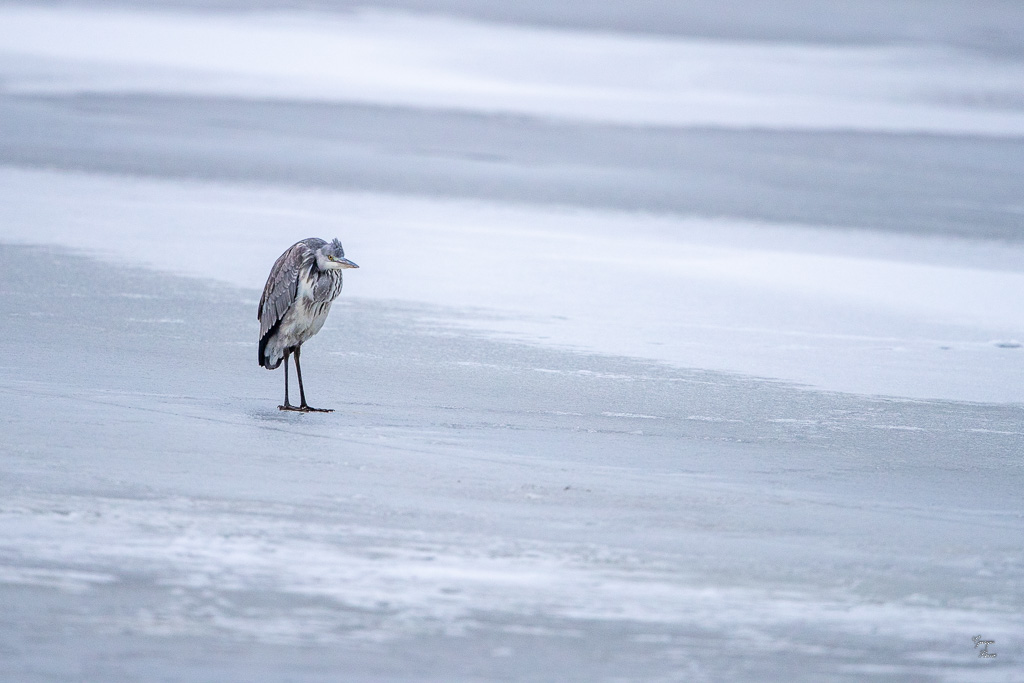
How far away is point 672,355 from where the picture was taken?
883 cm

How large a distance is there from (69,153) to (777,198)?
276 inches

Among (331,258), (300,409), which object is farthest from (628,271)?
(300,409)

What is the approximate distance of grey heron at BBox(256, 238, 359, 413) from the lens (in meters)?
7.41

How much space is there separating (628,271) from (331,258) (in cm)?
433

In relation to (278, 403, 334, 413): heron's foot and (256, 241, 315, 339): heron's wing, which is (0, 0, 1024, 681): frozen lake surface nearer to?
(278, 403, 334, 413): heron's foot

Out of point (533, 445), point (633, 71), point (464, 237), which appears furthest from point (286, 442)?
point (633, 71)

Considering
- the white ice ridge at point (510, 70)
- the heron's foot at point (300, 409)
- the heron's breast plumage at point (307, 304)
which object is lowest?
the heron's foot at point (300, 409)

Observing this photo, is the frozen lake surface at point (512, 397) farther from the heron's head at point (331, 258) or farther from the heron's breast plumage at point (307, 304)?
the heron's head at point (331, 258)

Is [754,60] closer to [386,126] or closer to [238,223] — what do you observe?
[386,126]

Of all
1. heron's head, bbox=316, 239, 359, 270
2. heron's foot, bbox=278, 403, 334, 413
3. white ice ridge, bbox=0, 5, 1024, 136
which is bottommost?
heron's foot, bbox=278, 403, 334, 413

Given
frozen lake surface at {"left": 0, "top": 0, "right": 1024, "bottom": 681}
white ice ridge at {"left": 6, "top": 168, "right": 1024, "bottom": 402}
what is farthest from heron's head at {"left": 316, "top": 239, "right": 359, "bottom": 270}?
white ice ridge at {"left": 6, "top": 168, "right": 1024, "bottom": 402}

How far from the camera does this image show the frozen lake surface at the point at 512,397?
471 centimetres

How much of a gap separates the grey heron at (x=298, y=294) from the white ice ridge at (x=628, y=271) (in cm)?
197

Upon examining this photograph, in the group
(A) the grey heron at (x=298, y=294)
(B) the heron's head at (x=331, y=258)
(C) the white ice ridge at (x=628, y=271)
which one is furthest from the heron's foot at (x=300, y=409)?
(C) the white ice ridge at (x=628, y=271)
